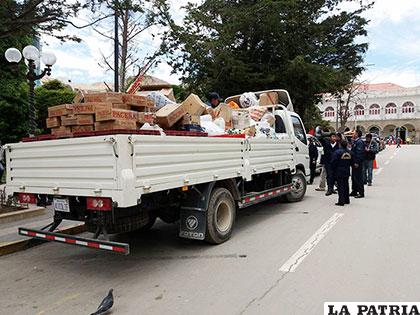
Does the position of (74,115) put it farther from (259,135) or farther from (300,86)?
(300,86)

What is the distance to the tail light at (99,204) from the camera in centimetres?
413

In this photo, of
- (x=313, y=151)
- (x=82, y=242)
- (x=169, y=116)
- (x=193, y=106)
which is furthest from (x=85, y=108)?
(x=313, y=151)

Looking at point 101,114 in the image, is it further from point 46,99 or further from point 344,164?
point 46,99

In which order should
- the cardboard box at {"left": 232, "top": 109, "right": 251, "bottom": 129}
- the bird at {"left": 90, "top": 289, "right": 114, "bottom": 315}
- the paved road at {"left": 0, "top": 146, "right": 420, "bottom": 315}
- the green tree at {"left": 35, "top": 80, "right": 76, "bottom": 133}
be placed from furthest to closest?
the green tree at {"left": 35, "top": 80, "right": 76, "bottom": 133} → the cardboard box at {"left": 232, "top": 109, "right": 251, "bottom": 129} → the paved road at {"left": 0, "top": 146, "right": 420, "bottom": 315} → the bird at {"left": 90, "top": 289, "right": 114, "bottom": 315}

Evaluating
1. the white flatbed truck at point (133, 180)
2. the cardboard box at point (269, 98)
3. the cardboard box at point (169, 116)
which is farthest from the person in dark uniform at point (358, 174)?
the cardboard box at point (169, 116)

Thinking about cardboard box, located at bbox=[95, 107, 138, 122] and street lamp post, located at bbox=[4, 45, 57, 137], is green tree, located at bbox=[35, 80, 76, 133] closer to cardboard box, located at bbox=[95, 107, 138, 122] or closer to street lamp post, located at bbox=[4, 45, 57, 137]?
street lamp post, located at bbox=[4, 45, 57, 137]

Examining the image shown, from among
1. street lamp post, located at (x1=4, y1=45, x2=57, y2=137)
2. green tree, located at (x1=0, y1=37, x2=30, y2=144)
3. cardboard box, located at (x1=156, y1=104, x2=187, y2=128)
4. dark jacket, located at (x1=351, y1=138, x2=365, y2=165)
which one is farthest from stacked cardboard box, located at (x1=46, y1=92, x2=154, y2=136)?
green tree, located at (x1=0, y1=37, x2=30, y2=144)

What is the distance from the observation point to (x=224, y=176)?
18.7ft

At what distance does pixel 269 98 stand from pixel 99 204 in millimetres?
6865

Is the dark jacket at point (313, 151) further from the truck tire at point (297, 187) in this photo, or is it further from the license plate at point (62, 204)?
the license plate at point (62, 204)

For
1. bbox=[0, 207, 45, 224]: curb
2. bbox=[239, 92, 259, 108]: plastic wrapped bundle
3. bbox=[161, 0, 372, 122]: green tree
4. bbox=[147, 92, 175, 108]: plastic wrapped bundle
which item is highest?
bbox=[161, 0, 372, 122]: green tree

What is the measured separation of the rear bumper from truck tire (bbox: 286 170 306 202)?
228 inches

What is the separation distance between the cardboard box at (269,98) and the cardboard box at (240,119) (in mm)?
2367

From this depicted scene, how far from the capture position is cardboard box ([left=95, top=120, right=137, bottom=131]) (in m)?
4.42
